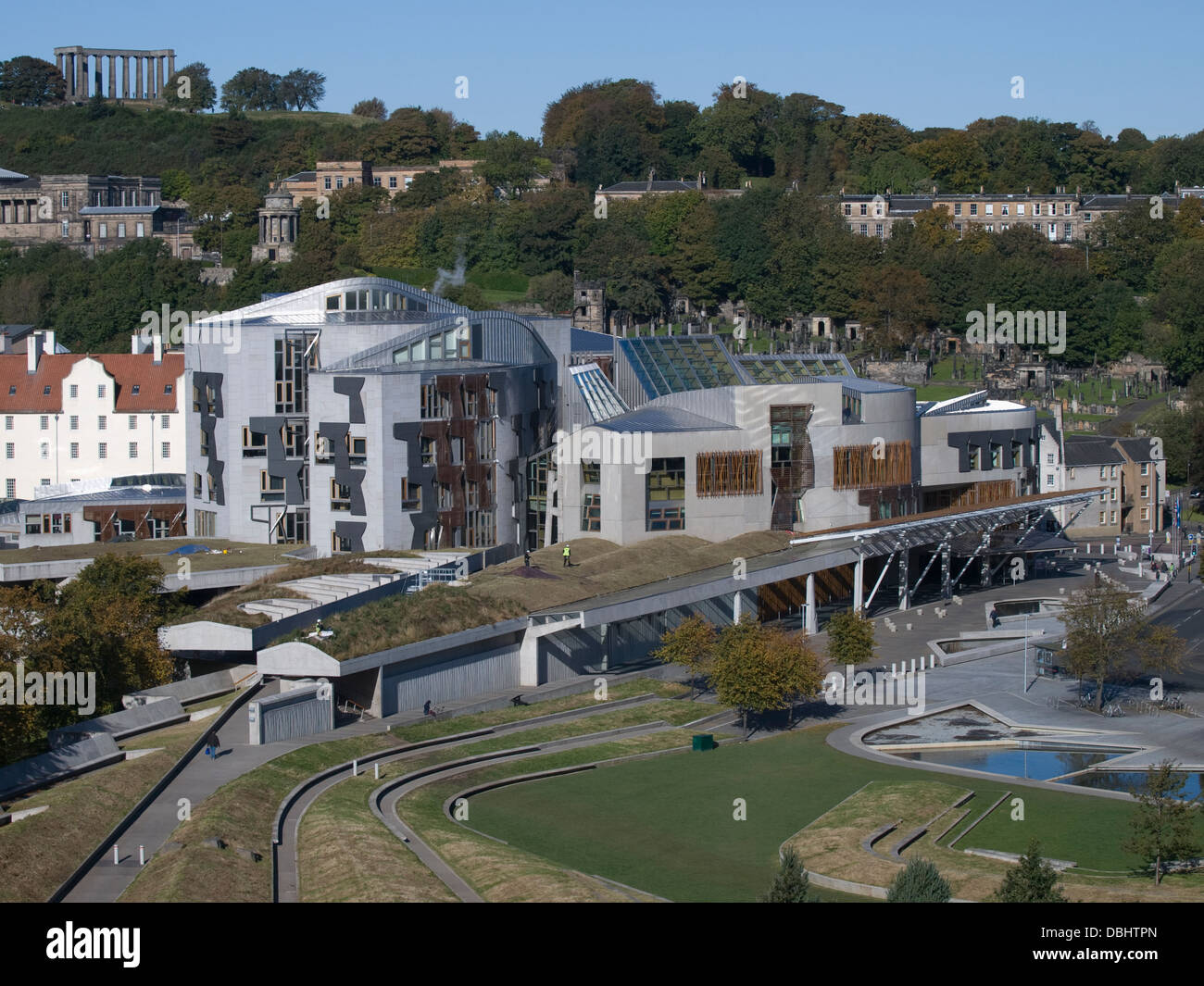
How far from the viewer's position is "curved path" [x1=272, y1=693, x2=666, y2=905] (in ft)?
136

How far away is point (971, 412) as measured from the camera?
92062 millimetres

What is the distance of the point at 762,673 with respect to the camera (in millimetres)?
58594

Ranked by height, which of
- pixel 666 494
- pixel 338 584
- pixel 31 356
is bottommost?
pixel 338 584

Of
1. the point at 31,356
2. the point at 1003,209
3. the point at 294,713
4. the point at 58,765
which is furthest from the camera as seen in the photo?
the point at 1003,209

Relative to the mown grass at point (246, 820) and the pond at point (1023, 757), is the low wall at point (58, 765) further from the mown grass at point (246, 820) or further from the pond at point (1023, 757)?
the pond at point (1023, 757)

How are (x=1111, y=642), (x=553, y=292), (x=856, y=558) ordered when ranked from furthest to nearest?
(x=553, y=292)
(x=856, y=558)
(x=1111, y=642)

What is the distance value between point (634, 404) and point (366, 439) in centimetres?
1808

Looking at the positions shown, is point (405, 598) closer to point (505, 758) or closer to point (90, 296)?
point (505, 758)

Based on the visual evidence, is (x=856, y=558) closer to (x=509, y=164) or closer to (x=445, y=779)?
(x=445, y=779)

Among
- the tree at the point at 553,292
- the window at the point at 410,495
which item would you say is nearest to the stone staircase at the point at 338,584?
the window at the point at 410,495

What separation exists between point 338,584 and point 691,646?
45.4 ft

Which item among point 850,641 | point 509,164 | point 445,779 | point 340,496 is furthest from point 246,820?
point 509,164

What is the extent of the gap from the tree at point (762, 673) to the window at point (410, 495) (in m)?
21.8
